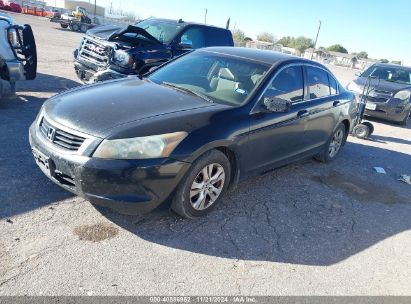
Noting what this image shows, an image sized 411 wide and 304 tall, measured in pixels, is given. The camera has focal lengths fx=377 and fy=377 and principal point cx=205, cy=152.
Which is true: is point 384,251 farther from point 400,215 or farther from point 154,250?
point 154,250

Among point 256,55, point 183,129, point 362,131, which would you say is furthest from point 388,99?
point 183,129

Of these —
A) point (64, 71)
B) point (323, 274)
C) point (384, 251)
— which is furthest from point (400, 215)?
point (64, 71)

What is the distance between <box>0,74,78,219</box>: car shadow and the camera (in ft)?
11.9

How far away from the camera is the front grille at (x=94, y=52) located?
25.9 feet

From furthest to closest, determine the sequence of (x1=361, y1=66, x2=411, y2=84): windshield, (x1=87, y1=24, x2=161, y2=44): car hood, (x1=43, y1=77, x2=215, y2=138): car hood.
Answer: (x1=361, y1=66, x2=411, y2=84): windshield → (x1=87, y1=24, x2=161, y2=44): car hood → (x1=43, y1=77, x2=215, y2=138): car hood

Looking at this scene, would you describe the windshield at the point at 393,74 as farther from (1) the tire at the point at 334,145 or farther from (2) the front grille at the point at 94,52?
(2) the front grille at the point at 94,52

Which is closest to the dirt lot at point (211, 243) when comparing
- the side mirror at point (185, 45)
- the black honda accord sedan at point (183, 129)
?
the black honda accord sedan at point (183, 129)

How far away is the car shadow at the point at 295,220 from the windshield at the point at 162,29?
15.3ft

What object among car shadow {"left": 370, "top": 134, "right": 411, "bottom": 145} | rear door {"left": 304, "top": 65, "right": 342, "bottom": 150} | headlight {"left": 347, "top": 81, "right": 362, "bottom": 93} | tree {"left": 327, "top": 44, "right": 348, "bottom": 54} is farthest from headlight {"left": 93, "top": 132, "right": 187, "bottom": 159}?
tree {"left": 327, "top": 44, "right": 348, "bottom": 54}

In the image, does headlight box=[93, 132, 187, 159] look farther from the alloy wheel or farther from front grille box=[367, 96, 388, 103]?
front grille box=[367, 96, 388, 103]

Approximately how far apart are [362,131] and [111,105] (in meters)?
6.63

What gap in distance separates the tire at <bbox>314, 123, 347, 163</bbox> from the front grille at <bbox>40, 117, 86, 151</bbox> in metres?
4.05

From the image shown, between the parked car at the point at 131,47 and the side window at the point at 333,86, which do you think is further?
the parked car at the point at 131,47

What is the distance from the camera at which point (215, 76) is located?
4551 millimetres
